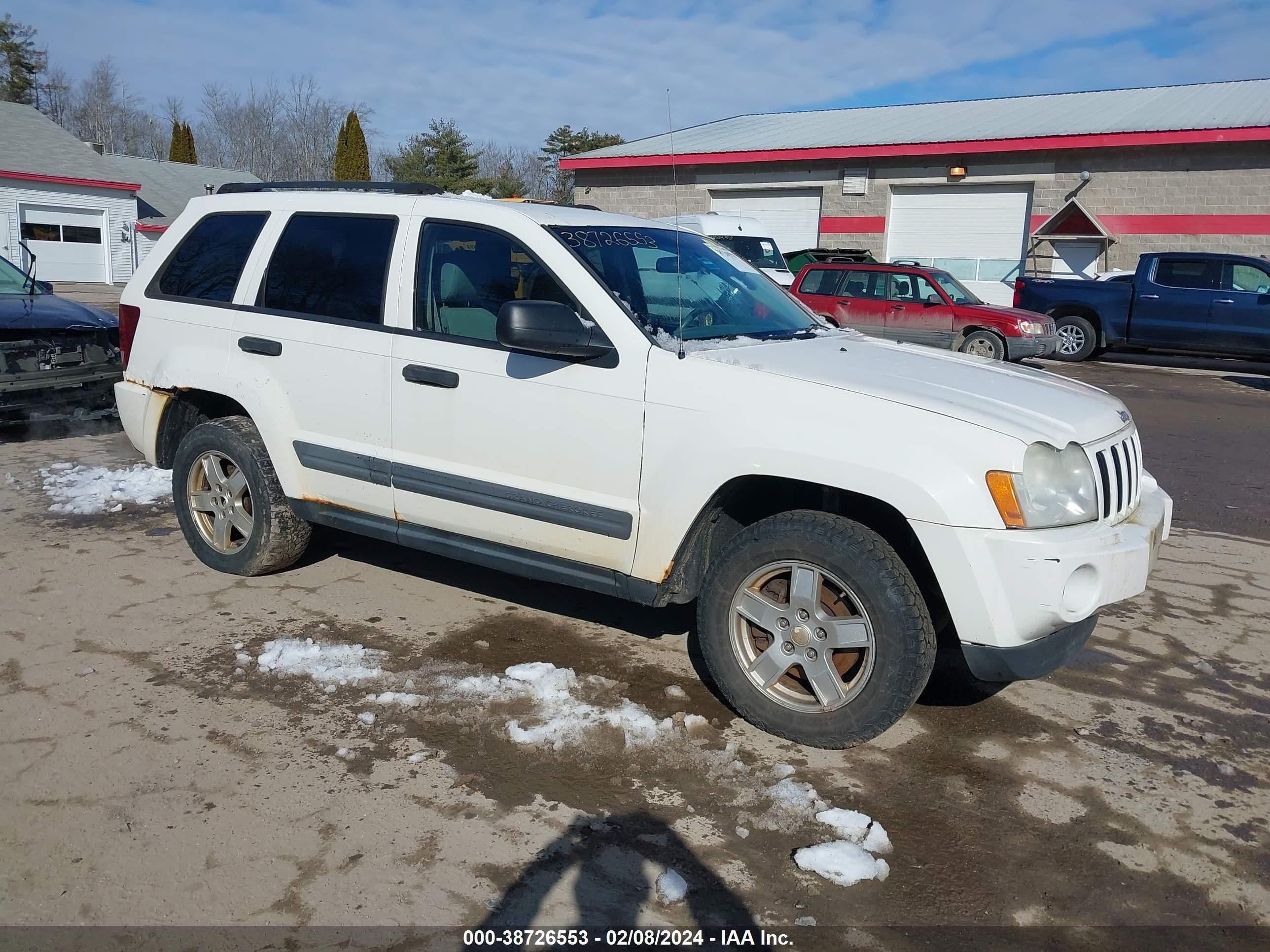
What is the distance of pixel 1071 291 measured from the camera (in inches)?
697

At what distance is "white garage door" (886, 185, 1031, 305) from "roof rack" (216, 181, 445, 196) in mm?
21506

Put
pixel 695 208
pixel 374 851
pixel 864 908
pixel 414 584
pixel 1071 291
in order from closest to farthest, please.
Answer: pixel 864 908 < pixel 374 851 < pixel 414 584 < pixel 1071 291 < pixel 695 208

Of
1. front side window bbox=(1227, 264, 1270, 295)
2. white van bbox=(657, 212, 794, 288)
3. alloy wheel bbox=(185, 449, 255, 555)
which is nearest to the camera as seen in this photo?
alloy wheel bbox=(185, 449, 255, 555)

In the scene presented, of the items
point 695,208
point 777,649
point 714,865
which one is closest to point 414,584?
point 777,649

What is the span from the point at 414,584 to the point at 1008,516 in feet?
10.4

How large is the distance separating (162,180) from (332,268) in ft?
153

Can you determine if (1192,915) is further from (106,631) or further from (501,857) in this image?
(106,631)

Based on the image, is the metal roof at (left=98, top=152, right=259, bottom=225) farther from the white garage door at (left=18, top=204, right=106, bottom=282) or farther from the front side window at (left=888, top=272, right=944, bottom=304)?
the front side window at (left=888, top=272, right=944, bottom=304)

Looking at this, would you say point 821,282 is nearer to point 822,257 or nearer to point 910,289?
point 910,289

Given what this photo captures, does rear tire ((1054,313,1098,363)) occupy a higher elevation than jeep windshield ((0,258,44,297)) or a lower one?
lower

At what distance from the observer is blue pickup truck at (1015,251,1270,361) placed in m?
16.2

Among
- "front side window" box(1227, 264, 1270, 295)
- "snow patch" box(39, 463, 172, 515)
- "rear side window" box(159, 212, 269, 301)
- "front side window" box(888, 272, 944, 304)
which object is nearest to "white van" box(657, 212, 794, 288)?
"front side window" box(888, 272, 944, 304)

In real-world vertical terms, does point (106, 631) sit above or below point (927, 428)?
below

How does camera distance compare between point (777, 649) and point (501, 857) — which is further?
point (777, 649)
